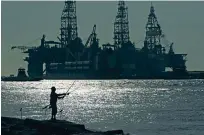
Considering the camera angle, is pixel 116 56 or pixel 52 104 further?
pixel 116 56

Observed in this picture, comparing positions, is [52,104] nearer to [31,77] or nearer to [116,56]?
[116,56]

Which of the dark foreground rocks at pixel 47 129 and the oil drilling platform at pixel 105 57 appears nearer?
the dark foreground rocks at pixel 47 129

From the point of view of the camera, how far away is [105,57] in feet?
457

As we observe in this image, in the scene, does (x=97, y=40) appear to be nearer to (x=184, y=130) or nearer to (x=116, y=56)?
(x=116, y=56)

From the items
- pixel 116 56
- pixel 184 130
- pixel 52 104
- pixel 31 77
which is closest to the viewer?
pixel 52 104

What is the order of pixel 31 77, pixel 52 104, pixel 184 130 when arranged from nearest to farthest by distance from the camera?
pixel 52 104
pixel 184 130
pixel 31 77

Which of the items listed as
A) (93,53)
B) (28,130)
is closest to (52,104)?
(28,130)

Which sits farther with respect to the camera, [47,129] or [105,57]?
[105,57]

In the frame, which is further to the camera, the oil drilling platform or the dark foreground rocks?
the oil drilling platform

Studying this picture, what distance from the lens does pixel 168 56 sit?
14612 cm

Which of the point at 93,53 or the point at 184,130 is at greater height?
the point at 93,53

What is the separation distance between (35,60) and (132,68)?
23.4 meters

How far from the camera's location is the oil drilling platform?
139 metres

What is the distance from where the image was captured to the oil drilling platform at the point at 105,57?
139 m
